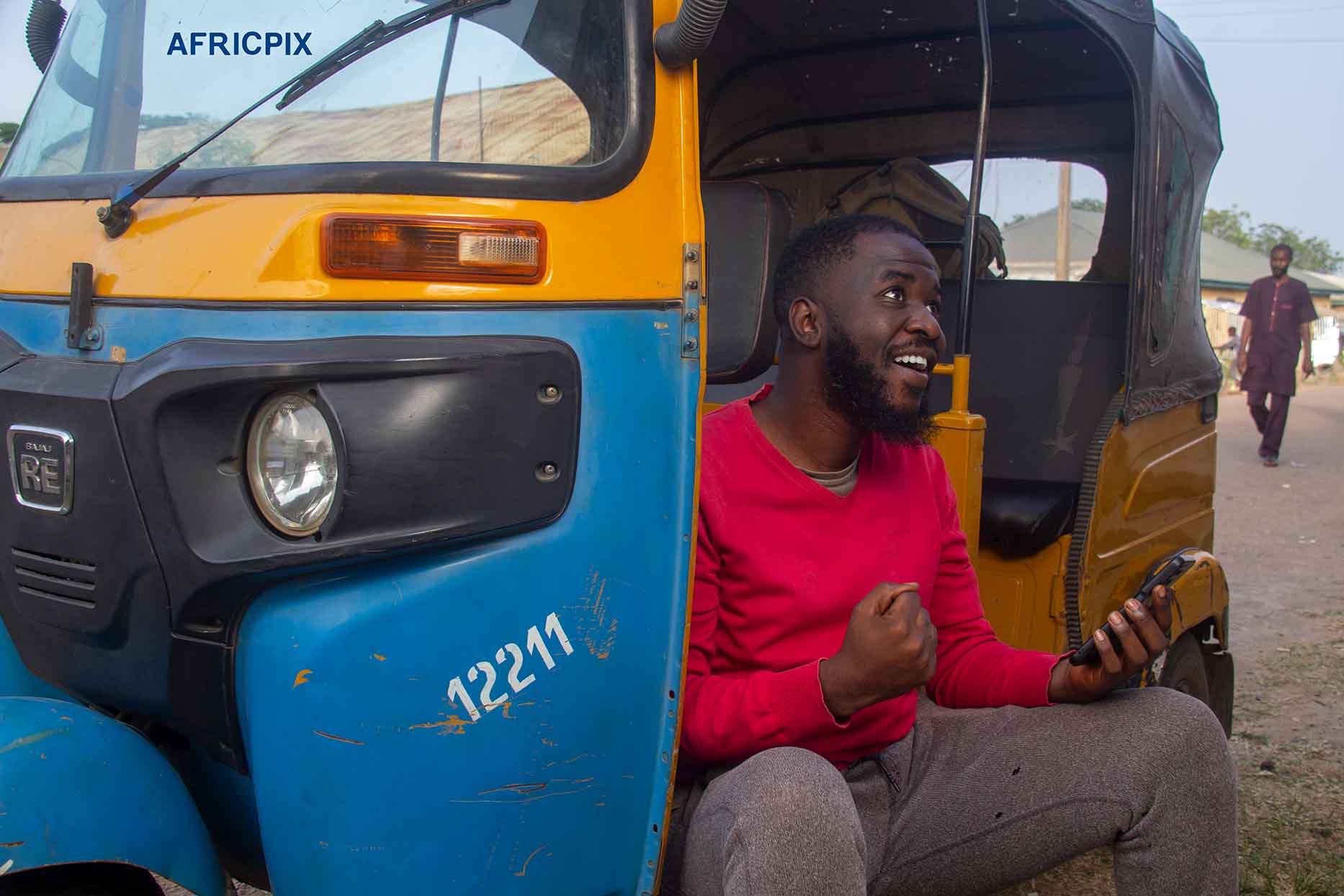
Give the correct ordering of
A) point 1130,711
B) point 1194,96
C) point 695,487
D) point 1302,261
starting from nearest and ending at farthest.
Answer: point 695,487, point 1130,711, point 1194,96, point 1302,261

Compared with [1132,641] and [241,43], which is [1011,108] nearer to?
[1132,641]

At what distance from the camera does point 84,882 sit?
1659 millimetres

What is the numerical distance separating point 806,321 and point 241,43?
44.8 inches

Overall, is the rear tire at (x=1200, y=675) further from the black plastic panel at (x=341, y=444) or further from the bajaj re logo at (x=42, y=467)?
the bajaj re logo at (x=42, y=467)

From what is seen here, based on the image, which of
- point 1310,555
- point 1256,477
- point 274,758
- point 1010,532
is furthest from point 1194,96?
point 1256,477

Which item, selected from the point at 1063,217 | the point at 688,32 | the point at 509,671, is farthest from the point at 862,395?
the point at 1063,217

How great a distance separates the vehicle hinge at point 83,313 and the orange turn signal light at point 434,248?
423mm

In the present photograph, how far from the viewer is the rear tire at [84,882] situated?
5.20 ft

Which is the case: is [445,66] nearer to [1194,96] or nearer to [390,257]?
[390,257]

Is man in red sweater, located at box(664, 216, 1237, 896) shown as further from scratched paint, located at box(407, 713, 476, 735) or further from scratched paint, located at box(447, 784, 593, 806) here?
scratched paint, located at box(407, 713, 476, 735)

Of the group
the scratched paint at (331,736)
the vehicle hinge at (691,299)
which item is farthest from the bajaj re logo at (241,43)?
the scratched paint at (331,736)

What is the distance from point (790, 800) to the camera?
5.44ft

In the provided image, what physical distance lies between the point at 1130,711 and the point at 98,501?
66.5 inches

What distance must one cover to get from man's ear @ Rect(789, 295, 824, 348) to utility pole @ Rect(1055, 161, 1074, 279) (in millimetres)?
1884
